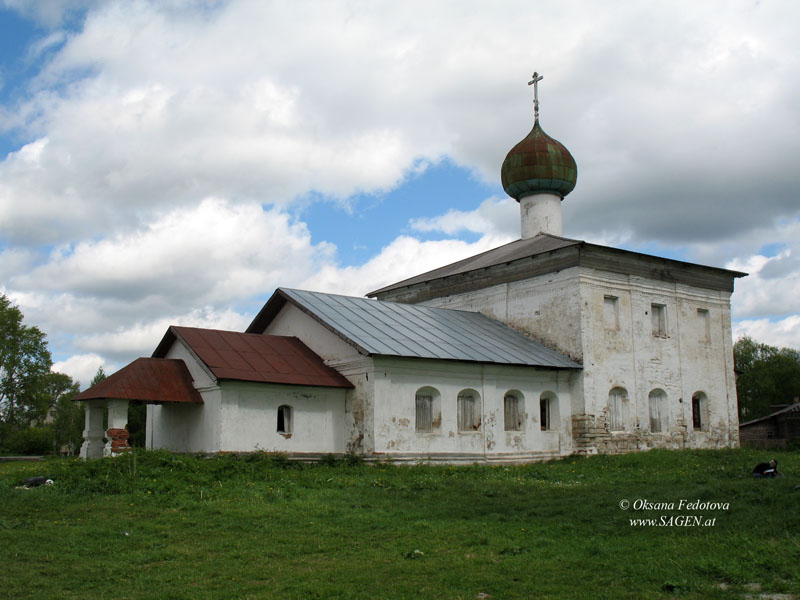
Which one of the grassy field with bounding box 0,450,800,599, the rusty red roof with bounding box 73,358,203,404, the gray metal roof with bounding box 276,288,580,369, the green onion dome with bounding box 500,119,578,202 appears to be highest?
the green onion dome with bounding box 500,119,578,202

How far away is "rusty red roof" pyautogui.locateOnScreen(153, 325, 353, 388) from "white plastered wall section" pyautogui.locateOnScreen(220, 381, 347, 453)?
9.5 inches

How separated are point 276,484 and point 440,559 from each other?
5.94 metres

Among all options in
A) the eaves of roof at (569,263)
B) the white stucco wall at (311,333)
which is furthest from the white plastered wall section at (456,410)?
the eaves of roof at (569,263)

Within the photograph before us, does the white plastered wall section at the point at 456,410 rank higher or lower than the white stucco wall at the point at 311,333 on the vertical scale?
lower

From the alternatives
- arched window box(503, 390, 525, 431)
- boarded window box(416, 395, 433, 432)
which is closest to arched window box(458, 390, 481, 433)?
boarded window box(416, 395, 433, 432)

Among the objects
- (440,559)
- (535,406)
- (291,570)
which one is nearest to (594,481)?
(535,406)

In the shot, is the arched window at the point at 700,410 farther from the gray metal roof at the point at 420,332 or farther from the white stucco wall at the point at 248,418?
the white stucco wall at the point at 248,418

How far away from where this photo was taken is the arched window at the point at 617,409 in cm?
2119

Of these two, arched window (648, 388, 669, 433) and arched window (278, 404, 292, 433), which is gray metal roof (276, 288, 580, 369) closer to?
arched window (278, 404, 292, 433)

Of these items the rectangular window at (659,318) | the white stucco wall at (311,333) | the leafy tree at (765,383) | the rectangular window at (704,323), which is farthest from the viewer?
the leafy tree at (765,383)

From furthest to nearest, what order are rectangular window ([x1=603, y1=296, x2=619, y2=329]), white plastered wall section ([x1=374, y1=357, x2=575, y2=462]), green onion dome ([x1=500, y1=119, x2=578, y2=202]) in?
green onion dome ([x1=500, y1=119, x2=578, y2=202]) → rectangular window ([x1=603, y1=296, x2=619, y2=329]) → white plastered wall section ([x1=374, y1=357, x2=575, y2=462])

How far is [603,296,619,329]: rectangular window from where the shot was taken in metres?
21.7

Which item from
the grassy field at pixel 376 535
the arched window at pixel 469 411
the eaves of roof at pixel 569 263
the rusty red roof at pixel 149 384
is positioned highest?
the eaves of roof at pixel 569 263

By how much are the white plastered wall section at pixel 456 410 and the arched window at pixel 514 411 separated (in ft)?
0.21
